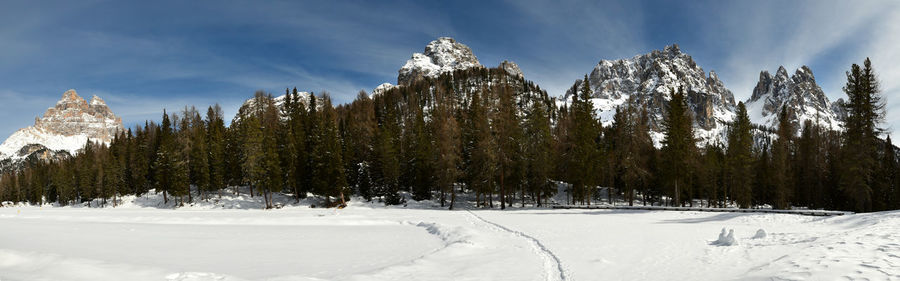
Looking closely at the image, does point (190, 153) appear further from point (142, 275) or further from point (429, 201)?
point (142, 275)

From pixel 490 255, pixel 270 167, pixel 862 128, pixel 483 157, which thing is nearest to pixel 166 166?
pixel 270 167

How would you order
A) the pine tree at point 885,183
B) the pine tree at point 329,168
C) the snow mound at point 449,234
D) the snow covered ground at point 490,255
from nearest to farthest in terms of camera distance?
the snow covered ground at point 490,255, the snow mound at point 449,234, the pine tree at point 885,183, the pine tree at point 329,168

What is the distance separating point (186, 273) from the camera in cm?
1038

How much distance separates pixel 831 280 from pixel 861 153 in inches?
1586

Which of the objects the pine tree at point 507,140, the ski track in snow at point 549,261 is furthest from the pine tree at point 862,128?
the ski track in snow at point 549,261

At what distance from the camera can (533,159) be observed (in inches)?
1871

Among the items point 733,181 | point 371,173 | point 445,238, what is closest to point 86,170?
point 371,173

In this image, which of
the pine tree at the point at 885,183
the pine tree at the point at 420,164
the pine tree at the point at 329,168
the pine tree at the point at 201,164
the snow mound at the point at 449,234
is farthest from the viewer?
the pine tree at the point at 201,164

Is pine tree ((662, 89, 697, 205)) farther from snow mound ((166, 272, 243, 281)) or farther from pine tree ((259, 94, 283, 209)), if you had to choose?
pine tree ((259, 94, 283, 209))

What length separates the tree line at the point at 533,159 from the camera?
42.6m

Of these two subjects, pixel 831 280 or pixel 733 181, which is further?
pixel 733 181

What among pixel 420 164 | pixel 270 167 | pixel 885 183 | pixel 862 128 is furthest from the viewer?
pixel 420 164

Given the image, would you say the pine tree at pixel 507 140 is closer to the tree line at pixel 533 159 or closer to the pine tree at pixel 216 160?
the tree line at pixel 533 159

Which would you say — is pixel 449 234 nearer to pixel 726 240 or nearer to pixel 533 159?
pixel 726 240
